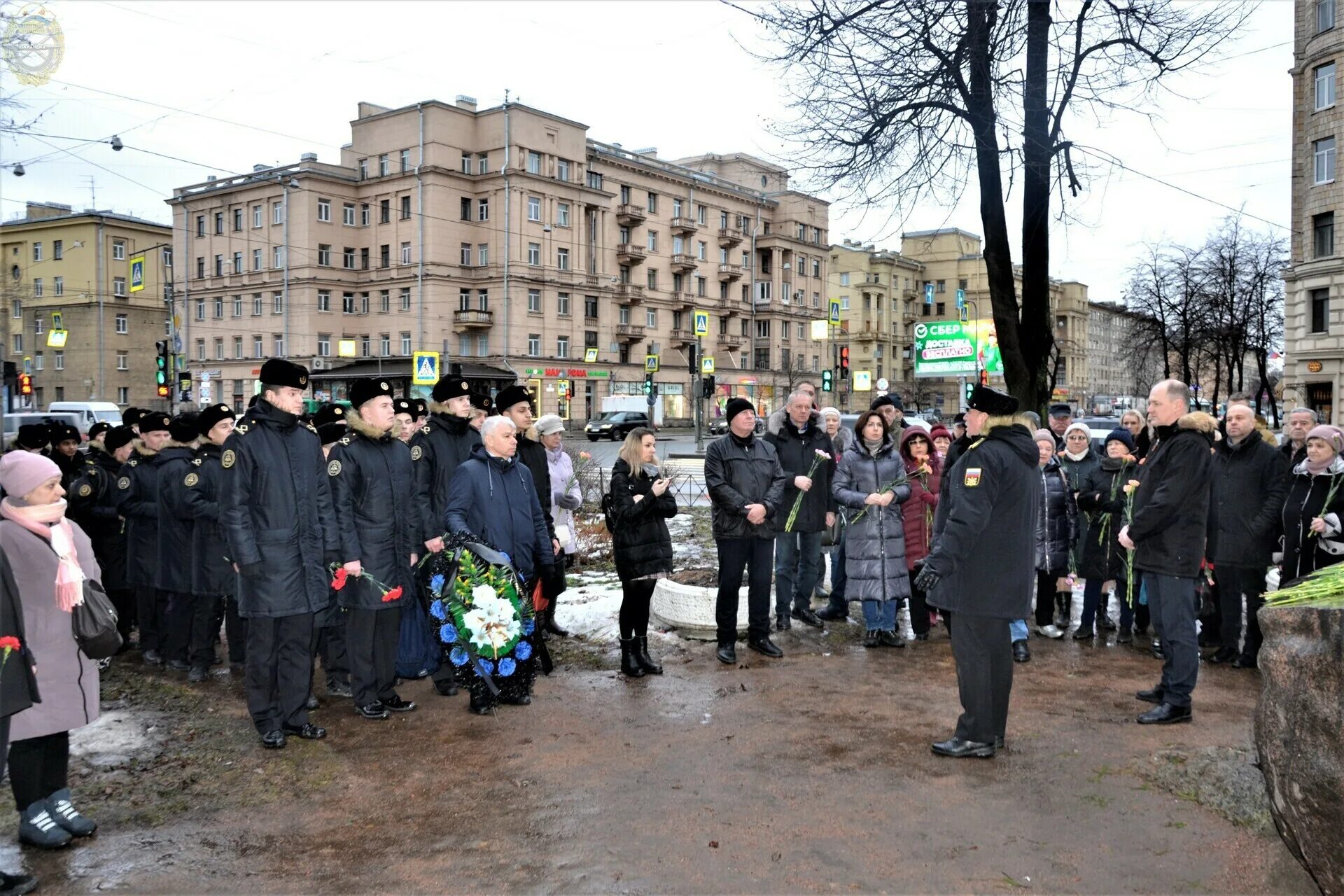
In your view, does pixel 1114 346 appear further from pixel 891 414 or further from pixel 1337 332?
pixel 891 414

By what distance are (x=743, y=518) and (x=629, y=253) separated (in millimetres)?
56078

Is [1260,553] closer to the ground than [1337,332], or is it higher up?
closer to the ground

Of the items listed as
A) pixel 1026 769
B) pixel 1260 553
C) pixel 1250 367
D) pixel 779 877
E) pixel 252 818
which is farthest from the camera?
pixel 1250 367

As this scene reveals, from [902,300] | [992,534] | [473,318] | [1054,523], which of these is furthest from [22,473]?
[902,300]

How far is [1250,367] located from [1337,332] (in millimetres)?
84445

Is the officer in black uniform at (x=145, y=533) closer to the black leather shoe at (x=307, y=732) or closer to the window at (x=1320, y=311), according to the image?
the black leather shoe at (x=307, y=732)

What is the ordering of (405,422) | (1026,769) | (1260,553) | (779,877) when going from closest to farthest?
(779,877) < (1026,769) < (1260,553) < (405,422)

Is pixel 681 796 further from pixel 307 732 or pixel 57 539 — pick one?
pixel 57 539

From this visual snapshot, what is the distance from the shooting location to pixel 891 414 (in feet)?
28.9

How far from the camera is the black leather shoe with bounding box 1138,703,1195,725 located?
18.8ft

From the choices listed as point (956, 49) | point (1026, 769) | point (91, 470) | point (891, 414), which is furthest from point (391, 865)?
point (956, 49)

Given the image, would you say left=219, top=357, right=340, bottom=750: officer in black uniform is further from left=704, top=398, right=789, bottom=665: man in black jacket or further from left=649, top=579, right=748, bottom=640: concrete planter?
left=649, top=579, right=748, bottom=640: concrete planter

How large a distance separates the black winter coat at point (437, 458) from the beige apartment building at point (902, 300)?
7556 centimetres

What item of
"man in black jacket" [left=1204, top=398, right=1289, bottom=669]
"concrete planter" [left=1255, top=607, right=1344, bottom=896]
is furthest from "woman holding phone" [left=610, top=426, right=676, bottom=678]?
"man in black jacket" [left=1204, top=398, right=1289, bottom=669]
